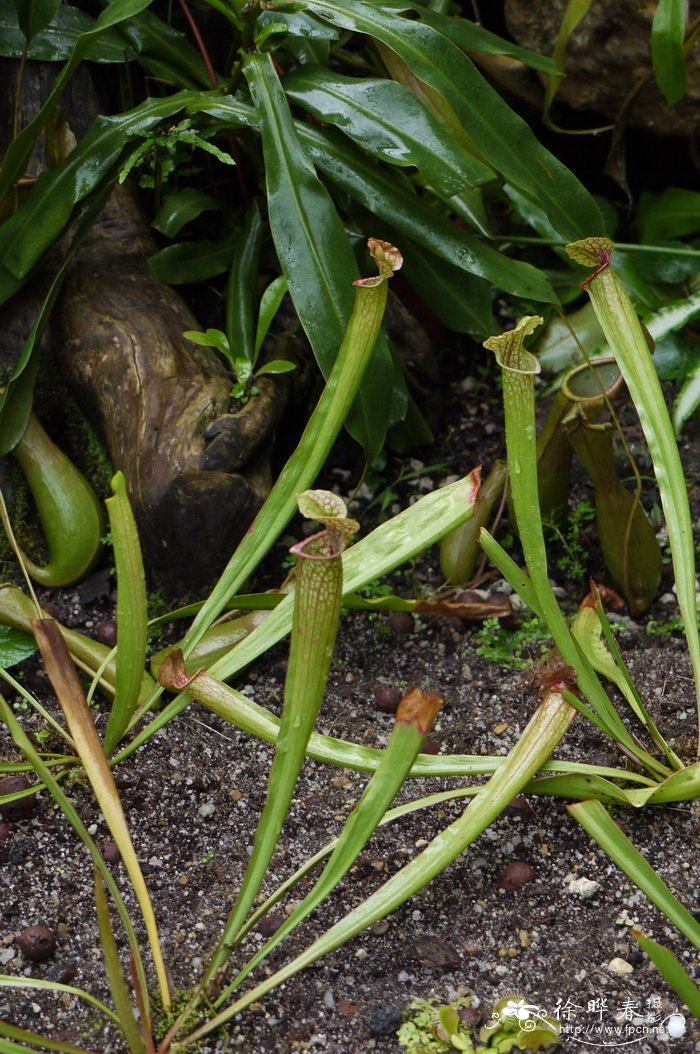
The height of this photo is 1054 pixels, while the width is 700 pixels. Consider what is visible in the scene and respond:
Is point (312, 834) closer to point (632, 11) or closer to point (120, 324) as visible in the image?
point (120, 324)

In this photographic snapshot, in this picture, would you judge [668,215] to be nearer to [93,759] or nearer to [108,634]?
[108,634]

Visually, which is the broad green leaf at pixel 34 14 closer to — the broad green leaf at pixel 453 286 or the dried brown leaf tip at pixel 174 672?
the broad green leaf at pixel 453 286

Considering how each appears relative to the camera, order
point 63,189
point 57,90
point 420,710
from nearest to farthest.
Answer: point 420,710
point 57,90
point 63,189

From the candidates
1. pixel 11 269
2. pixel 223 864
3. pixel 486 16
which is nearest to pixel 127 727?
pixel 223 864

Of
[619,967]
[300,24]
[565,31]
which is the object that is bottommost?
[619,967]

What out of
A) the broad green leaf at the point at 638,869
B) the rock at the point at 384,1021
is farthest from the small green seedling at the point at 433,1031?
the broad green leaf at the point at 638,869

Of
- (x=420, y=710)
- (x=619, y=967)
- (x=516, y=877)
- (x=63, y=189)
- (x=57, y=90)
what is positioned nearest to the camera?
(x=420, y=710)

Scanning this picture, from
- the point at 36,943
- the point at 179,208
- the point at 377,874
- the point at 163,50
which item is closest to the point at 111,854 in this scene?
the point at 36,943

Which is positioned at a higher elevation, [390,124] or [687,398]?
[390,124]
